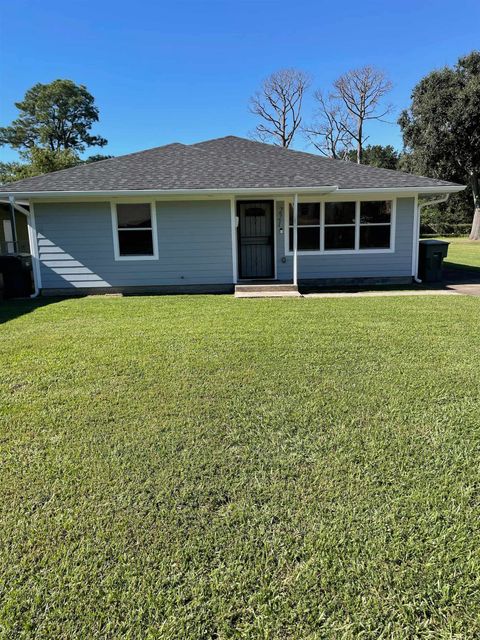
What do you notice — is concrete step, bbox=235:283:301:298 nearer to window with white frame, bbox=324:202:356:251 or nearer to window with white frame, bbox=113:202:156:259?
window with white frame, bbox=324:202:356:251

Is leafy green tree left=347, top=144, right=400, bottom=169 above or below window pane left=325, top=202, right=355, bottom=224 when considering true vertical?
above

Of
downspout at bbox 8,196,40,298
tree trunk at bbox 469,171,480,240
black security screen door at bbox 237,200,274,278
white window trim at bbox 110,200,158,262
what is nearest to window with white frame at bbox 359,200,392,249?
black security screen door at bbox 237,200,274,278

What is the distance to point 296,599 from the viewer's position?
1818 mm

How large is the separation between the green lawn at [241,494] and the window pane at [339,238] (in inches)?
251

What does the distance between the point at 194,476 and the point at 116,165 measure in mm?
11006

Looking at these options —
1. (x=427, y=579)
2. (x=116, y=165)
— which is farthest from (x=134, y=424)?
(x=116, y=165)

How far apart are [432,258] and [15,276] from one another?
1097 cm

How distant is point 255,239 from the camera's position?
11227mm

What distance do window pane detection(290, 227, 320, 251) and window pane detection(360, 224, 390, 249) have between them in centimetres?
123

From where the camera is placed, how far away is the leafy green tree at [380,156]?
43562 millimetres

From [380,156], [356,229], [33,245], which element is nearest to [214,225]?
[356,229]

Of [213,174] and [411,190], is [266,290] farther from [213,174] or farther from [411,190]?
[411,190]

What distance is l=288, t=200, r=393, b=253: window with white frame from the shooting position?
10984mm

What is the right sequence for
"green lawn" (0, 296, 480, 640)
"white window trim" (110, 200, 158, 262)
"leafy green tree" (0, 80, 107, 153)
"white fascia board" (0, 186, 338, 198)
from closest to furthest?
"green lawn" (0, 296, 480, 640)
"white fascia board" (0, 186, 338, 198)
"white window trim" (110, 200, 158, 262)
"leafy green tree" (0, 80, 107, 153)
